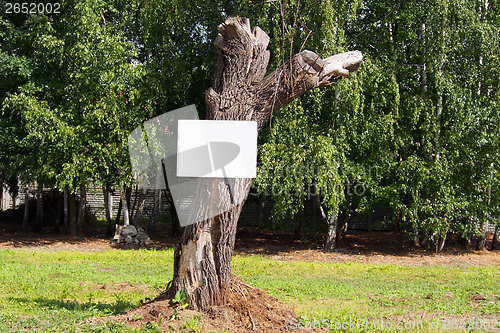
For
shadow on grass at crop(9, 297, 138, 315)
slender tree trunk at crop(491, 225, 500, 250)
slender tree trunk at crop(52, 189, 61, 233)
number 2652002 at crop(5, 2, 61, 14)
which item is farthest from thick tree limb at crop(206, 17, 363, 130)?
slender tree trunk at crop(52, 189, 61, 233)

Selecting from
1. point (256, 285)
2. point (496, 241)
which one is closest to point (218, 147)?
point (256, 285)

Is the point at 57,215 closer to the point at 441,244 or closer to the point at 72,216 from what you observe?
the point at 72,216

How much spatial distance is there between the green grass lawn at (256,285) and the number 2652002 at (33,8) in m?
6.11

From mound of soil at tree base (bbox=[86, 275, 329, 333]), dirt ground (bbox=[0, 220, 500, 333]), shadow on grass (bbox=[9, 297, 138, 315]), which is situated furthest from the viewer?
shadow on grass (bbox=[9, 297, 138, 315])

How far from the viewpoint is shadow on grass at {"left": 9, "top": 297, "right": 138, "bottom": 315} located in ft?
17.9

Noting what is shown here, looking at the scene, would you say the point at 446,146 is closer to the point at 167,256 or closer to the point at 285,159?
the point at 285,159

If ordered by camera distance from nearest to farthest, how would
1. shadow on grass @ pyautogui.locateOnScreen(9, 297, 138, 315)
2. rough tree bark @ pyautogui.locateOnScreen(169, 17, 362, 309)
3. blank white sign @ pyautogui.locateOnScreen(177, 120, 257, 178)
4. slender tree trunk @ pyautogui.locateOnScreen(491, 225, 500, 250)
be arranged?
blank white sign @ pyautogui.locateOnScreen(177, 120, 257, 178) → rough tree bark @ pyautogui.locateOnScreen(169, 17, 362, 309) → shadow on grass @ pyautogui.locateOnScreen(9, 297, 138, 315) → slender tree trunk @ pyautogui.locateOnScreen(491, 225, 500, 250)

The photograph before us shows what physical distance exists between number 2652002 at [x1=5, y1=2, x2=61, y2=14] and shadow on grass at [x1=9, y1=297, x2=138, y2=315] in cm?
867

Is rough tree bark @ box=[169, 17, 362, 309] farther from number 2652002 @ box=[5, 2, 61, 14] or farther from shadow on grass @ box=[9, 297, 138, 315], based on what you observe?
number 2652002 @ box=[5, 2, 61, 14]

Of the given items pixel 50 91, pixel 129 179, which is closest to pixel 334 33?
pixel 129 179

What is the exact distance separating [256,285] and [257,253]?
448cm

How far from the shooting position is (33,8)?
40.6 feet

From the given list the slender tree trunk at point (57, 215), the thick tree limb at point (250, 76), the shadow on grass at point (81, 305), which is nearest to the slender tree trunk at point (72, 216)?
the slender tree trunk at point (57, 215)

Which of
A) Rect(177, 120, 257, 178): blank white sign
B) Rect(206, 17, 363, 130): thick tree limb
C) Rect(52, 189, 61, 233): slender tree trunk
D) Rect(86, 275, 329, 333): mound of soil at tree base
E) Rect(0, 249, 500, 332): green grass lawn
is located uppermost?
Rect(206, 17, 363, 130): thick tree limb
